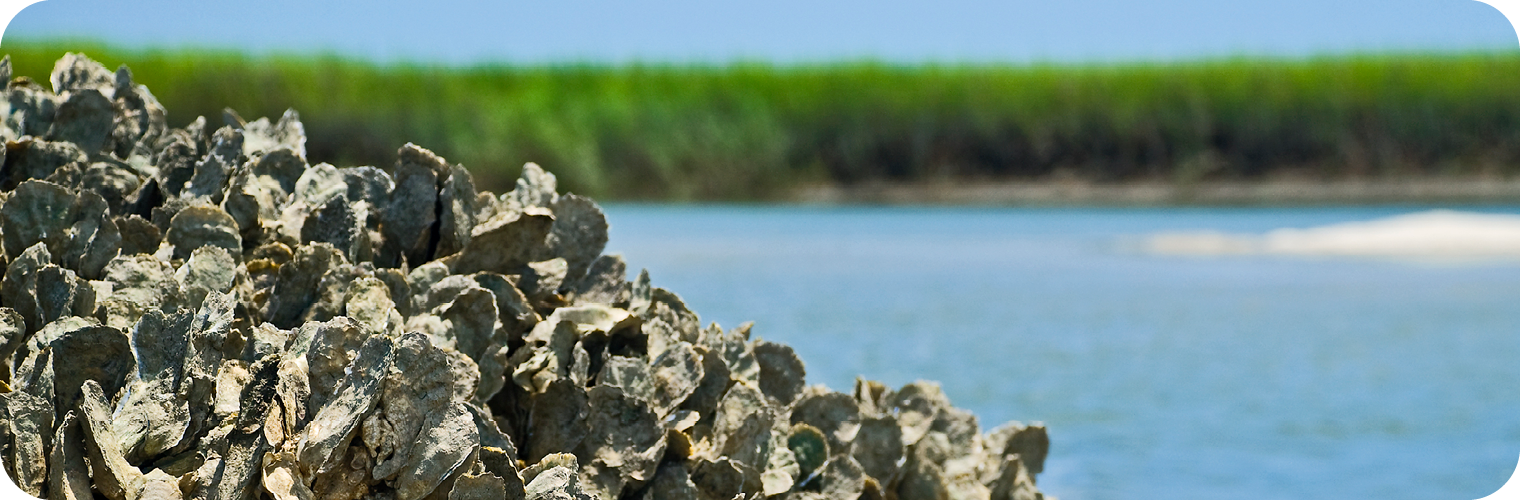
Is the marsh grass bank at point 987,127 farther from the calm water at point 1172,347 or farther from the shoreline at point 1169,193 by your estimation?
the calm water at point 1172,347

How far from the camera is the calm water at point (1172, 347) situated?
3.15 m

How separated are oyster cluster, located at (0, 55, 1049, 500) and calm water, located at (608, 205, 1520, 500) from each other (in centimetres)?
Result: 161

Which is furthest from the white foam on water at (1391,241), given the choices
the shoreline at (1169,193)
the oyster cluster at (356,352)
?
the oyster cluster at (356,352)

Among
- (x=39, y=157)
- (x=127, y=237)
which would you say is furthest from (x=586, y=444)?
(x=39, y=157)

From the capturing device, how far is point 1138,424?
359 cm

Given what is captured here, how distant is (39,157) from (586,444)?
2.48 feet

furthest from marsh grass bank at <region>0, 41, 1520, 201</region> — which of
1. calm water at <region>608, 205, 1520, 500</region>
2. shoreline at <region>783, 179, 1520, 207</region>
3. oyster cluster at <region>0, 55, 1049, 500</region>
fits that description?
oyster cluster at <region>0, 55, 1049, 500</region>

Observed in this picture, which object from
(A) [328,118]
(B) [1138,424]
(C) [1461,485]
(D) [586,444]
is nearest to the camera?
(D) [586,444]

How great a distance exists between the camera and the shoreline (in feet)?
49.0

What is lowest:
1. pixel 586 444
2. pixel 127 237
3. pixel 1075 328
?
pixel 1075 328

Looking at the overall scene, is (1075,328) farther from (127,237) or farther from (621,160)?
(621,160)

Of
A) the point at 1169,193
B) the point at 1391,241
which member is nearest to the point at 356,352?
the point at 1391,241

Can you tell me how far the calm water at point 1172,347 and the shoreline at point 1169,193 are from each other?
6023mm

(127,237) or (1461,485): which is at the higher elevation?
(127,237)
